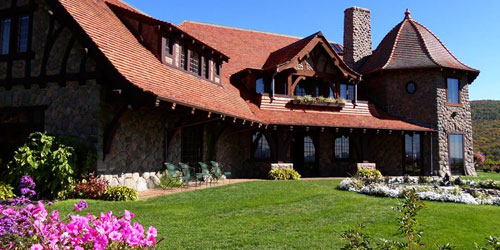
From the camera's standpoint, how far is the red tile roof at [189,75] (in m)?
11.0

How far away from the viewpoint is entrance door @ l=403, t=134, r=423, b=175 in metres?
21.0

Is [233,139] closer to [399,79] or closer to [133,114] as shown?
[133,114]

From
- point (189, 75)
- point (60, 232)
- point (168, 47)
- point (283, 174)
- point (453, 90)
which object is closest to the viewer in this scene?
point (60, 232)

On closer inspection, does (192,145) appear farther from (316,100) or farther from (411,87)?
(411,87)

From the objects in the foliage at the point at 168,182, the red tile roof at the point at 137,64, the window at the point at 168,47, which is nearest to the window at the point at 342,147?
the red tile roof at the point at 137,64

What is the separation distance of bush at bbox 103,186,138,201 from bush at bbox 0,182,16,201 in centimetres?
214

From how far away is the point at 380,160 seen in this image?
842 inches

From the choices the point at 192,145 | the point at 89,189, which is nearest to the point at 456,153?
the point at 192,145

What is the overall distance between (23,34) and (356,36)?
755 inches

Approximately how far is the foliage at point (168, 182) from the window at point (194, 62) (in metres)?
4.74

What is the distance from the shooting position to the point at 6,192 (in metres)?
9.34

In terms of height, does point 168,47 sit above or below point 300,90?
above

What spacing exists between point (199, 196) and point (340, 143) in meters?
11.5

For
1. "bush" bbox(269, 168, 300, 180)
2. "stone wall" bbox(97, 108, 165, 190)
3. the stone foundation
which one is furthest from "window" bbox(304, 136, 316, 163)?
the stone foundation
